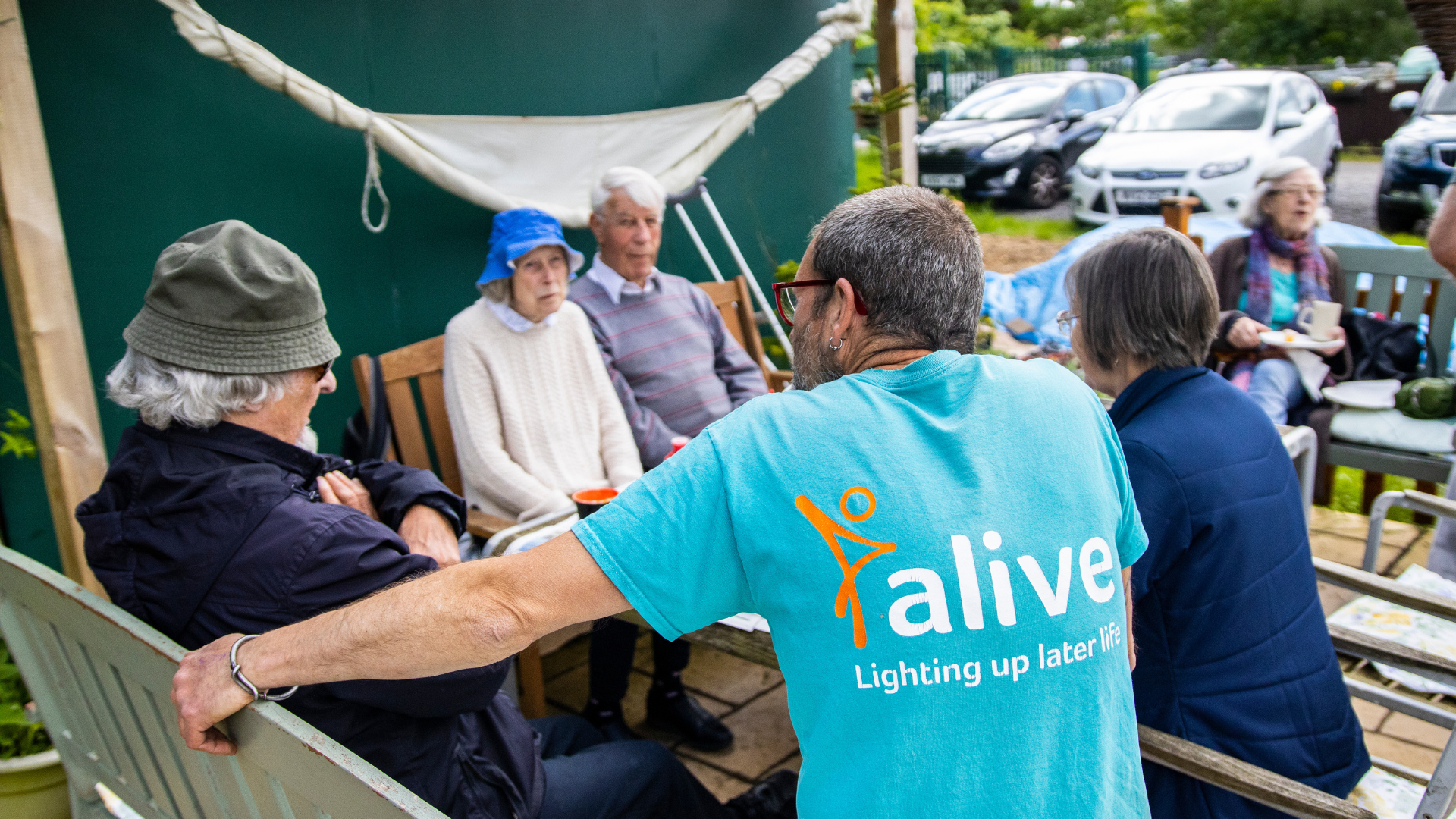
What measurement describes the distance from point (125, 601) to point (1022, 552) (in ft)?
4.61

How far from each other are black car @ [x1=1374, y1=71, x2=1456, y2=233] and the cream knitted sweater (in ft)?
35.2

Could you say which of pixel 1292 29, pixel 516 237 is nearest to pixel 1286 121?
pixel 516 237

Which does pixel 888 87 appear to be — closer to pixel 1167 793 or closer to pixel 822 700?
pixel 1167 793

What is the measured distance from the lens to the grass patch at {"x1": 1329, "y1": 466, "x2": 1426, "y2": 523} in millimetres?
4742

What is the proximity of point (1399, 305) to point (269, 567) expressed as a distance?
5.05m

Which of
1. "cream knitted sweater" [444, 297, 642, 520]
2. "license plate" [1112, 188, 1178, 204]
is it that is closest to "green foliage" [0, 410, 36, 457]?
"cream knitted sweater" [444, 297, 642, 520]

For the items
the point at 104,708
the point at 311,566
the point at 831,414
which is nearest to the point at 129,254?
the point at 104,708

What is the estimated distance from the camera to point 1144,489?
1766 mm

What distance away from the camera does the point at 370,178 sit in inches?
136

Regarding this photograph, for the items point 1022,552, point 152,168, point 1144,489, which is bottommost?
point 1144,489

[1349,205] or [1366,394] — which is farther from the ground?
[1366,394]

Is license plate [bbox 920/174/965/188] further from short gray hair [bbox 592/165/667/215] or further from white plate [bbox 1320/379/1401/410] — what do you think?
short gray hair [bbox 592/165/667/215]

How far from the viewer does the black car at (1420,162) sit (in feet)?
35.0

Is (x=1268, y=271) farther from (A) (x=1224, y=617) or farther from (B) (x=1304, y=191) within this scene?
(A) (x=1224, y=617)
